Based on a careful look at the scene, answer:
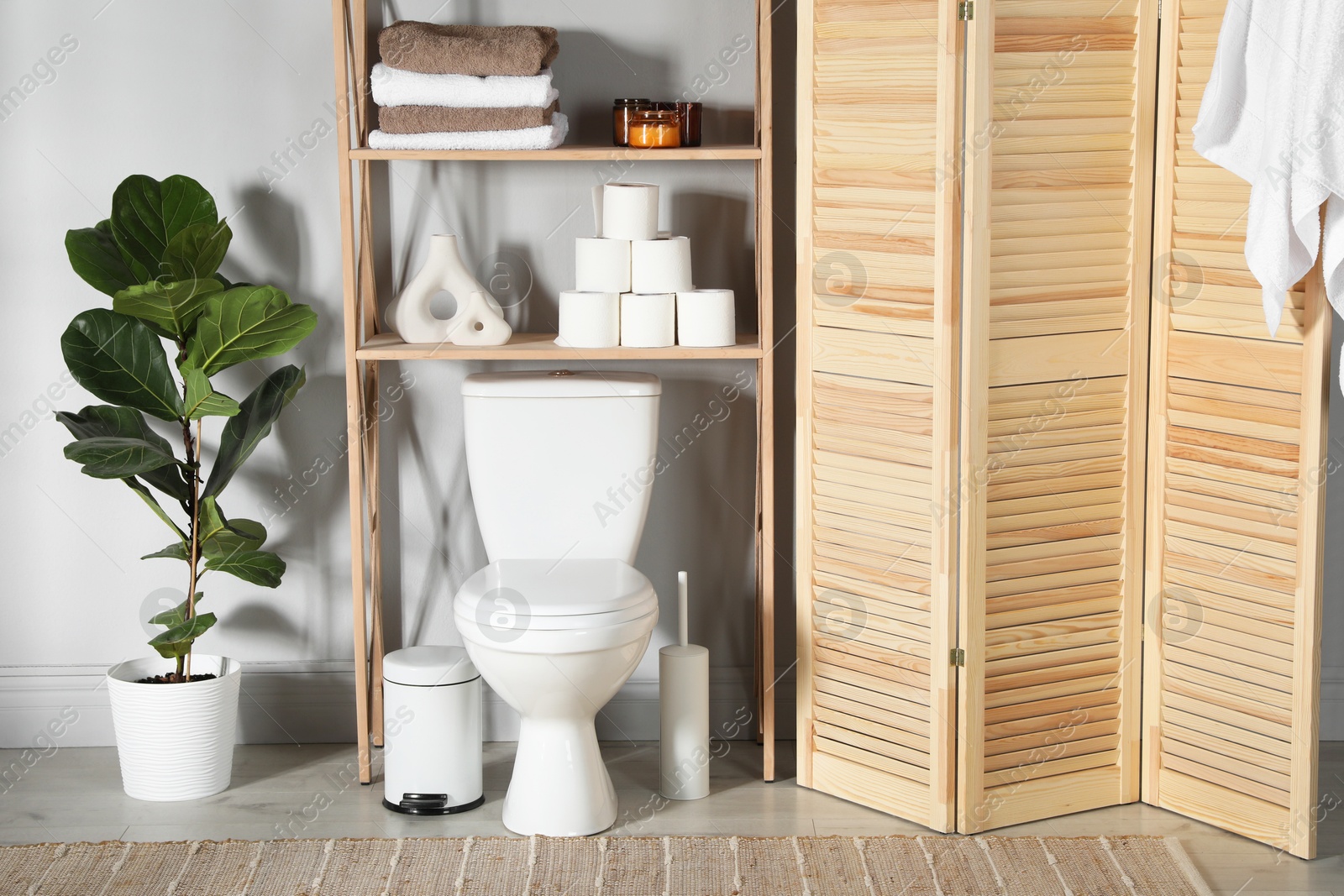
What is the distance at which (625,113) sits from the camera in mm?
2311

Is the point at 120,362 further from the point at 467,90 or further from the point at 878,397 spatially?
the point at 878,397

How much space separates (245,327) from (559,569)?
723mm

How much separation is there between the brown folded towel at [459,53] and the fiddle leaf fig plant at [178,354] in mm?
471

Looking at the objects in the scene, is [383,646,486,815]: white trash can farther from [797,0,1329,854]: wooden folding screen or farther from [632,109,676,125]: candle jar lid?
[632,109,676,125]: candle jar lid

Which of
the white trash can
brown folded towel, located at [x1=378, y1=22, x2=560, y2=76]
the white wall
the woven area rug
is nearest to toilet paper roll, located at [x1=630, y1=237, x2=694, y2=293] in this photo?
the white wall

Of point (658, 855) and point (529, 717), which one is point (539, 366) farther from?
point (658, 855)

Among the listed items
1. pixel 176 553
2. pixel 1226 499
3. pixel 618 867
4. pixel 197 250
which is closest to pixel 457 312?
pixel 197 250

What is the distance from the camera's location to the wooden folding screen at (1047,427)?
6.79ft

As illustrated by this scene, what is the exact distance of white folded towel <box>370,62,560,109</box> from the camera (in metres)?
2.23

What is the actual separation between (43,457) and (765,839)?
1.66 metres

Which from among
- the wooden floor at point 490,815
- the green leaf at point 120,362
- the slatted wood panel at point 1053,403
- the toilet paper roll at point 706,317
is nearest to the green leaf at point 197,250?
the green leaf at point 120,362

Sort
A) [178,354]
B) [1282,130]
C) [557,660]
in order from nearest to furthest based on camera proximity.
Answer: [1282,130] < [557,660] < [178,354]

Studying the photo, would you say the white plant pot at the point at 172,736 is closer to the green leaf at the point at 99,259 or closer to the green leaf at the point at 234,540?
the green leaf at the point at 234,540

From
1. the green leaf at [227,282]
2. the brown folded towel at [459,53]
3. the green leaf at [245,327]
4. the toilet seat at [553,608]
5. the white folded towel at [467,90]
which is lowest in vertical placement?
the toilet seat at [553,608]
